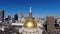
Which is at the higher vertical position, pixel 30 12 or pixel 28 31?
pixel 30 12

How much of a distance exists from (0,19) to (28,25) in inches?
1967

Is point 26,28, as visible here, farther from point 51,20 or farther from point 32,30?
point 51,20

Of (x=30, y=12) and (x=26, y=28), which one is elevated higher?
(x=30, y=12)

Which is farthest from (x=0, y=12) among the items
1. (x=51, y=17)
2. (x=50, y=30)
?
(x=50, y=30)

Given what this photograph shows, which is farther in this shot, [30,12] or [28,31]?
[28,31]

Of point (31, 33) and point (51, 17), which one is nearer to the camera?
point (31, 33)

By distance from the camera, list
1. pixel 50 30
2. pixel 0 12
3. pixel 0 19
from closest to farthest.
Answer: pixel 50 30
pixel 0 19
pixel 0 12

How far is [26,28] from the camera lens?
13.7 meters

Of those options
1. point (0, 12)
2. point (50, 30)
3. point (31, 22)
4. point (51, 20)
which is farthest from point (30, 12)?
point (0, 12)

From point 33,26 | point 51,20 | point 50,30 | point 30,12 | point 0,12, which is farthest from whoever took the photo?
point 0,12

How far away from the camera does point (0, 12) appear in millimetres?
68062

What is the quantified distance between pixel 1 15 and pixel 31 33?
52818mm

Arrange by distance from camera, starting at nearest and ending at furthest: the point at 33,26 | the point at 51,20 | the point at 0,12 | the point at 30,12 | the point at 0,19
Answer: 1. the point at 30,12
2. the point at 33,26
3. the point at 51,20
4. the point at 0,19
5. the point at 0,12

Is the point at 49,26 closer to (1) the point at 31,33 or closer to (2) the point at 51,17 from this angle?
(2) the point at 51,17
